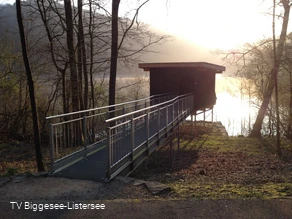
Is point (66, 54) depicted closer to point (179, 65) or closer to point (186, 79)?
point (179, 65)

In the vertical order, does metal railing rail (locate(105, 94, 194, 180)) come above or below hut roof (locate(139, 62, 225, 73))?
below

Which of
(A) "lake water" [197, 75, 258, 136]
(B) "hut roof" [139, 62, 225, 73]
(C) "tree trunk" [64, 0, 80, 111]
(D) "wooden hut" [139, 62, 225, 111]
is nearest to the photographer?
(C) "tree trunk" [64, 0, 80, 111]

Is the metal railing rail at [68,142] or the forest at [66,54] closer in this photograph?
the metal railing rail at [68,142]

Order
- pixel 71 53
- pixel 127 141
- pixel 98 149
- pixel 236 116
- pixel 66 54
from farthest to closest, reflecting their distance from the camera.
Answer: pixel 236 116 < pixel 66 54 < pixel 71 53 < pixel 98 149 < pixel 127 141

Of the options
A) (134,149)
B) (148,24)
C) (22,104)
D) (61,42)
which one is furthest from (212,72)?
(134,149)

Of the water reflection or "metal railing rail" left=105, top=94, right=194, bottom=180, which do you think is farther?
the water reflection

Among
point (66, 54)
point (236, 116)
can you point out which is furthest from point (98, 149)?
point (236, 116)

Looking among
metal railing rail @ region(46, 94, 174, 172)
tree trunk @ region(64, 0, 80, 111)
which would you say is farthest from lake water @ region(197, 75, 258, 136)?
metal railing rail @ region(46, 94, 174, 172)

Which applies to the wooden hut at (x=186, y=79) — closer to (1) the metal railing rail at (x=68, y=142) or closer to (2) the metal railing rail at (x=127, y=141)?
(2) the metal railing rail at (x=127, y=141)

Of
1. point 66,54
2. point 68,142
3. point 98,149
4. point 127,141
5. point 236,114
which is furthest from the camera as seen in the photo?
point 236,114

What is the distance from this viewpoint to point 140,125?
319 inches

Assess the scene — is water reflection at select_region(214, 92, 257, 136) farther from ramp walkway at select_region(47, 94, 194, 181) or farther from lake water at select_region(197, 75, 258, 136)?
ramp walkway at select_region(47, 94, 194, 181)

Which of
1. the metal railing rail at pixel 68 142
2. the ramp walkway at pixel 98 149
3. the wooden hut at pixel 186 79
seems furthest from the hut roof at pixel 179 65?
the metal railing rail at pixel 68 142

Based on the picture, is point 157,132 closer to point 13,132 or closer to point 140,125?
point 140,125
